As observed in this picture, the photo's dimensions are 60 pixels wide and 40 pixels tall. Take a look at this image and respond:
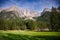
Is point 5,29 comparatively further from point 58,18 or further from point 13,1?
point 58,18

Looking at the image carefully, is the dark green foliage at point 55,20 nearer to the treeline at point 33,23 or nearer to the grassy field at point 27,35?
the treeline at point 33,23

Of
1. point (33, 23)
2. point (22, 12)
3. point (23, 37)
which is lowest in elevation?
point (23, 37)

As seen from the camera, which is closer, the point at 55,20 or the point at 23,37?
the point at 23,37

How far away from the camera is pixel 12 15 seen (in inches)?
169

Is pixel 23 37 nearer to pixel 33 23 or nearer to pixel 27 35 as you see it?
pixel 27 35

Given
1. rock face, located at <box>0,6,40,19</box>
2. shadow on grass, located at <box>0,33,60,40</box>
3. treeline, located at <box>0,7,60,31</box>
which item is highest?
rock face, located at <box>0,6,40,19</box>

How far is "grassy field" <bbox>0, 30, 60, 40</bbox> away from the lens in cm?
422

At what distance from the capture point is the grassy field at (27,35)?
4.22 metres

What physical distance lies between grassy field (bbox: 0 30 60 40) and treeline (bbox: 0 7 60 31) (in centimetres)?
9

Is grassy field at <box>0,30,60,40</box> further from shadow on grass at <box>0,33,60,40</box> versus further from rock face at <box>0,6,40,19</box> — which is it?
rock face at <box>0,6,40,19</box>

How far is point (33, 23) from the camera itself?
4.31 m

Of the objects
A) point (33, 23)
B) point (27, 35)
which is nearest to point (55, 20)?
point (33, 23)

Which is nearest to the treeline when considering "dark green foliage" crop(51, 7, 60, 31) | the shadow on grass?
"dark green foliage" crop(51, 7, 60, 31)

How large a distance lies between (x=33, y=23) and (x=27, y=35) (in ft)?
0.96
